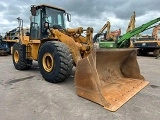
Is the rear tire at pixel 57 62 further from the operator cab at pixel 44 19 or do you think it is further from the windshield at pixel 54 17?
the windshield at pixel 54 17

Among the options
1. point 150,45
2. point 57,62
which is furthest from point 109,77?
point 150,45

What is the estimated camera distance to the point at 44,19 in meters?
6.17

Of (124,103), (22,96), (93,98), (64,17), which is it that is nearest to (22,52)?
(64,17)

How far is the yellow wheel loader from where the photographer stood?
12.5ft

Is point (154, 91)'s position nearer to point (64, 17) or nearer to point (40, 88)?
point (40, 88)

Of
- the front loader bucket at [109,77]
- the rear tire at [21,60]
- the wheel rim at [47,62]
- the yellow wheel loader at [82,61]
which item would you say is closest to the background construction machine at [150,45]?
the yellow wheel loader at [82,61]

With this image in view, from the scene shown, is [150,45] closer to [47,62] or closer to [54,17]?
[54,17]

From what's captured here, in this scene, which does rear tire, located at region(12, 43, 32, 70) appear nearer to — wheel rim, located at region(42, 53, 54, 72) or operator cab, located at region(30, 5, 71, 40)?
operator cab, located at region(30, 5, 71, 40)

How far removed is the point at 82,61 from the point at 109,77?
1.38m

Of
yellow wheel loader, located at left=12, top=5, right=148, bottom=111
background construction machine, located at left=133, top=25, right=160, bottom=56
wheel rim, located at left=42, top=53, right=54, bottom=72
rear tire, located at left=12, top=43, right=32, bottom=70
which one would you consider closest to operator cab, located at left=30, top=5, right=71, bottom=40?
yellow wheel loader, located at left=12, top=5, right=148, bottom=111

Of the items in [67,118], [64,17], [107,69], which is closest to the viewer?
[67,118]

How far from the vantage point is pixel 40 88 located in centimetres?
472

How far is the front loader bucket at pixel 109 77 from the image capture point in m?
3.69

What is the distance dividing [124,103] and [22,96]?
2235 millimetres
